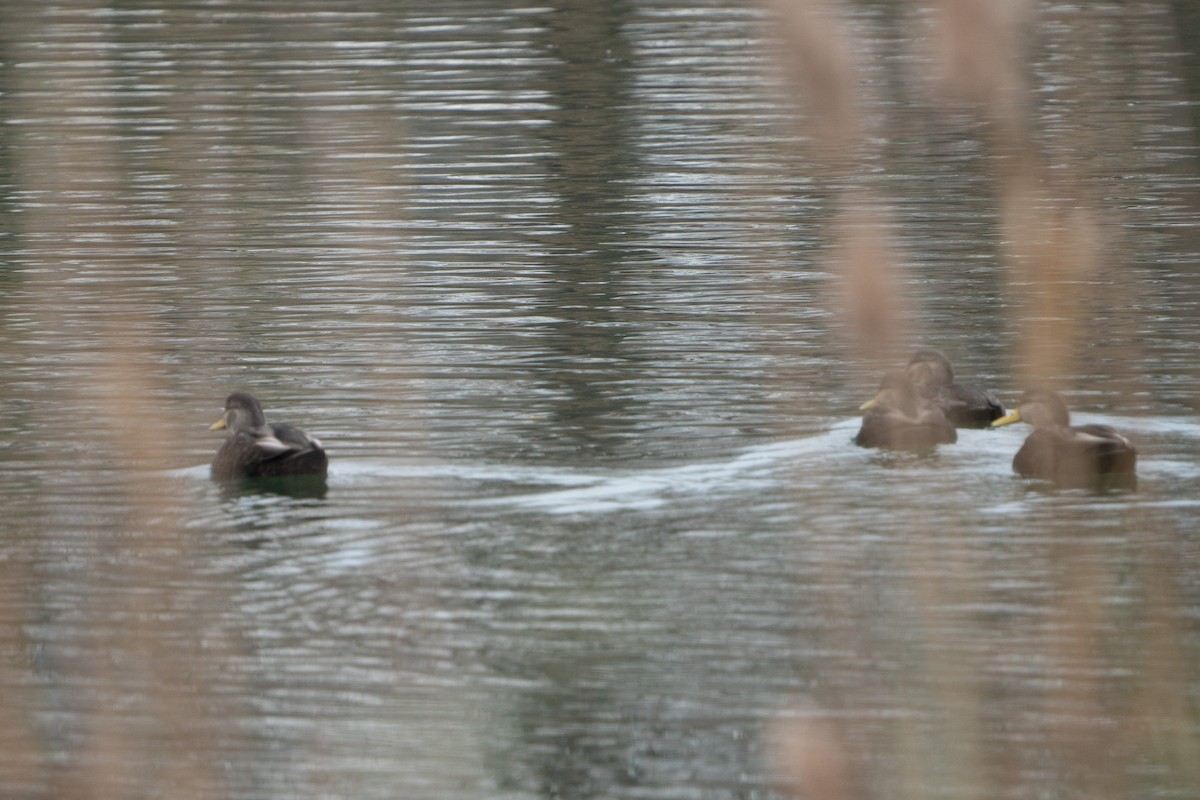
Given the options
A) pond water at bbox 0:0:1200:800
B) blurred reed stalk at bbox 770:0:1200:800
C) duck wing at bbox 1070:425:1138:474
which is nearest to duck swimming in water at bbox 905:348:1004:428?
pond water at bbox 0:0:1200:800

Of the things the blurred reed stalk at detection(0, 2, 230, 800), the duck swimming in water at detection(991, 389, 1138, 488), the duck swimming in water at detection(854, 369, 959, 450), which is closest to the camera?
the blurred reed stalk at detection(0, 2, 230, 800)

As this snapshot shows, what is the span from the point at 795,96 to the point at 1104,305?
31.0ft

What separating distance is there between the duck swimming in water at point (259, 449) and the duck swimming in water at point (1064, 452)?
9.39 ft

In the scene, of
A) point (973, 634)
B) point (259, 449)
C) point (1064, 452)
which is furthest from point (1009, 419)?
point (259, 449)

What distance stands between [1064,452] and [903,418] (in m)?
0.76

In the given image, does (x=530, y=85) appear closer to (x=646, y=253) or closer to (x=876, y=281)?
(x=646, y=253)

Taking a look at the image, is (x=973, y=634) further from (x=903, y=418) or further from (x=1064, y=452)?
(x=903, y=418)

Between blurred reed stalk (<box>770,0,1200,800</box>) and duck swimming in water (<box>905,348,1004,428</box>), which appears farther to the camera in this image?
duck swimming in water (<box>905,348,1004,428</box>)

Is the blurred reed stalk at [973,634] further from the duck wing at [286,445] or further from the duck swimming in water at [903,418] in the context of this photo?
the duck wing at [286,445]

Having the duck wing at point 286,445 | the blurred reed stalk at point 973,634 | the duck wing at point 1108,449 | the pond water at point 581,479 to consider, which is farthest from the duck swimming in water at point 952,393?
the duck wing at point 286,445

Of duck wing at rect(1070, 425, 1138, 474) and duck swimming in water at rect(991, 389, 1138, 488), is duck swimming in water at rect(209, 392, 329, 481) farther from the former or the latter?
duck wing at rect(1070, 425, 1138, 474)

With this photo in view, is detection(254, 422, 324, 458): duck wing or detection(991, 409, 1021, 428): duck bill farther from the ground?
detection(254, 422, 324, 458): duck wing

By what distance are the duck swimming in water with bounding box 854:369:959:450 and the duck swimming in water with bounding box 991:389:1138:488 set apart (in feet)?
1.28

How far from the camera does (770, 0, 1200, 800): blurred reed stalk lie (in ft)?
14.1
